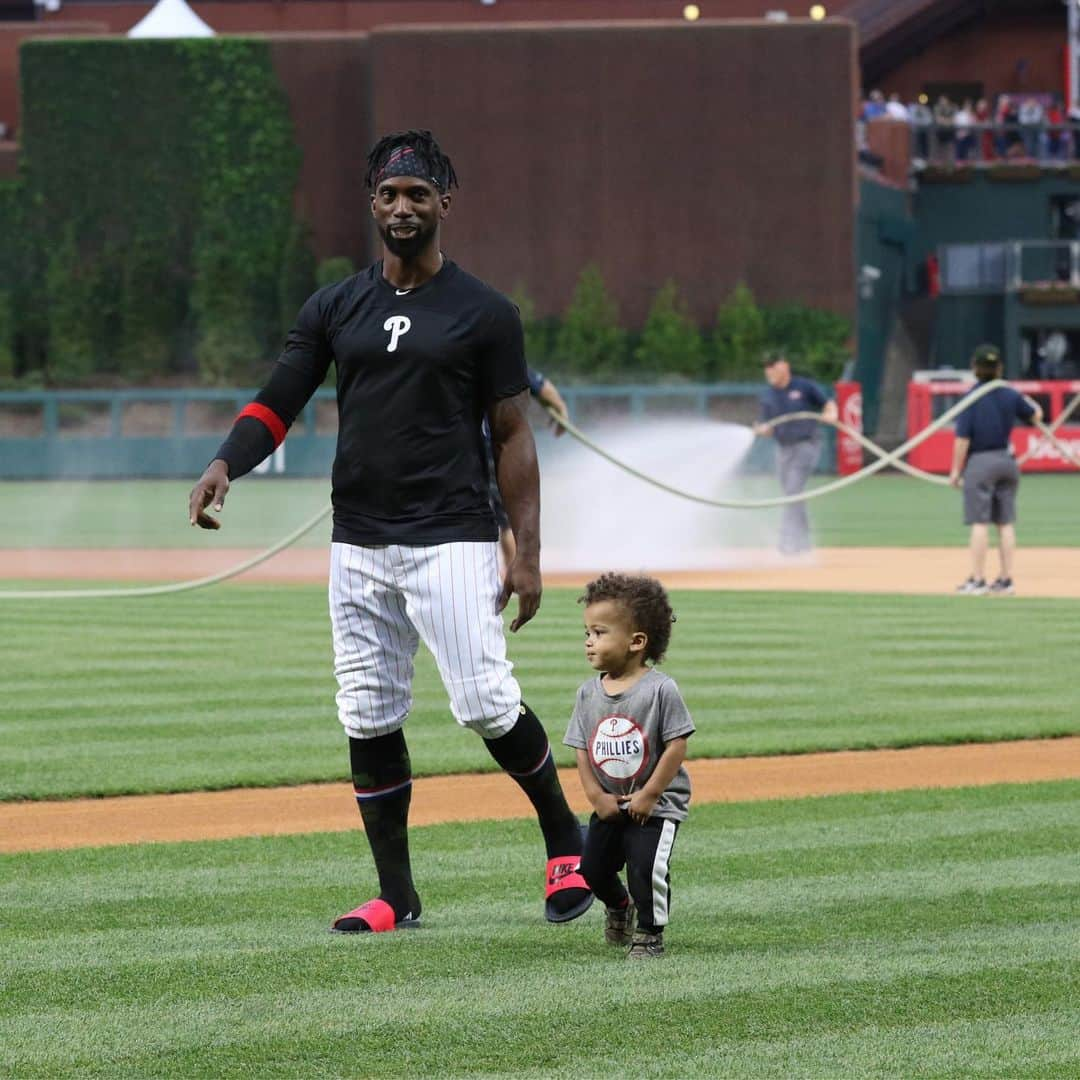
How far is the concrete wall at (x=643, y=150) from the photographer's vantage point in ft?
156

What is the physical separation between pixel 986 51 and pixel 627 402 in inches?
701

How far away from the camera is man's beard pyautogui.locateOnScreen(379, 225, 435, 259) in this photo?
5.73 meters

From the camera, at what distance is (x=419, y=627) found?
5.82m

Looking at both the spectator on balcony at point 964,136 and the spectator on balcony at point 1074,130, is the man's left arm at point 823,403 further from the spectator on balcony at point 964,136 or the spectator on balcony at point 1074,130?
the spectator on balcony at point 964,136

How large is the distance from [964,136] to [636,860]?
4655 cm

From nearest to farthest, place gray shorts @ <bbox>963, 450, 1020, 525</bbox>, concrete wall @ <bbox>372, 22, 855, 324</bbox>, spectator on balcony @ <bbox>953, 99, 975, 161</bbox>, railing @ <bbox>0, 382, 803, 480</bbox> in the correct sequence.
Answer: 1. gray shorts @ <bbox>963, 450, 1020, 525</bbox>
2. railing @ <bbox>0, 382, 803, 480</bbox>
3. concrete wall @ <bbox>372, 22, 855, 324</bbox>
4. spectator on balcony @ <bbox>953, 99, 975, 161</bbox>

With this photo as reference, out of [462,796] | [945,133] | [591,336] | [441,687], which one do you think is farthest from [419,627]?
[945,133]

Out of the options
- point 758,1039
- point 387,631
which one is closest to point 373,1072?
point 758,1039

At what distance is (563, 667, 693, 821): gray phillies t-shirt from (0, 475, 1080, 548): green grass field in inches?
789

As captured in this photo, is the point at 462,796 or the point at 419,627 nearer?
the point at 419,627

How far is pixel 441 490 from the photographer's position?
228 inches

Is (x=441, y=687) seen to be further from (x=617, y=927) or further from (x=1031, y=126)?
(x=1031, y=126)

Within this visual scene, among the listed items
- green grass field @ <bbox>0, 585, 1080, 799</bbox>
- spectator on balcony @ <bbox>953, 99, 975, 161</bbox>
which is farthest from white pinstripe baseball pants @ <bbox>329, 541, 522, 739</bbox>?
spectator on balcony @ <bbox>953, 99, 975, 161</bbox>

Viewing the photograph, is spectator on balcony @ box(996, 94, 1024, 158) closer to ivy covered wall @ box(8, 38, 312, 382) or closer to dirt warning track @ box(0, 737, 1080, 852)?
ivy covered wall @ box(8, 38, 312, 382)
